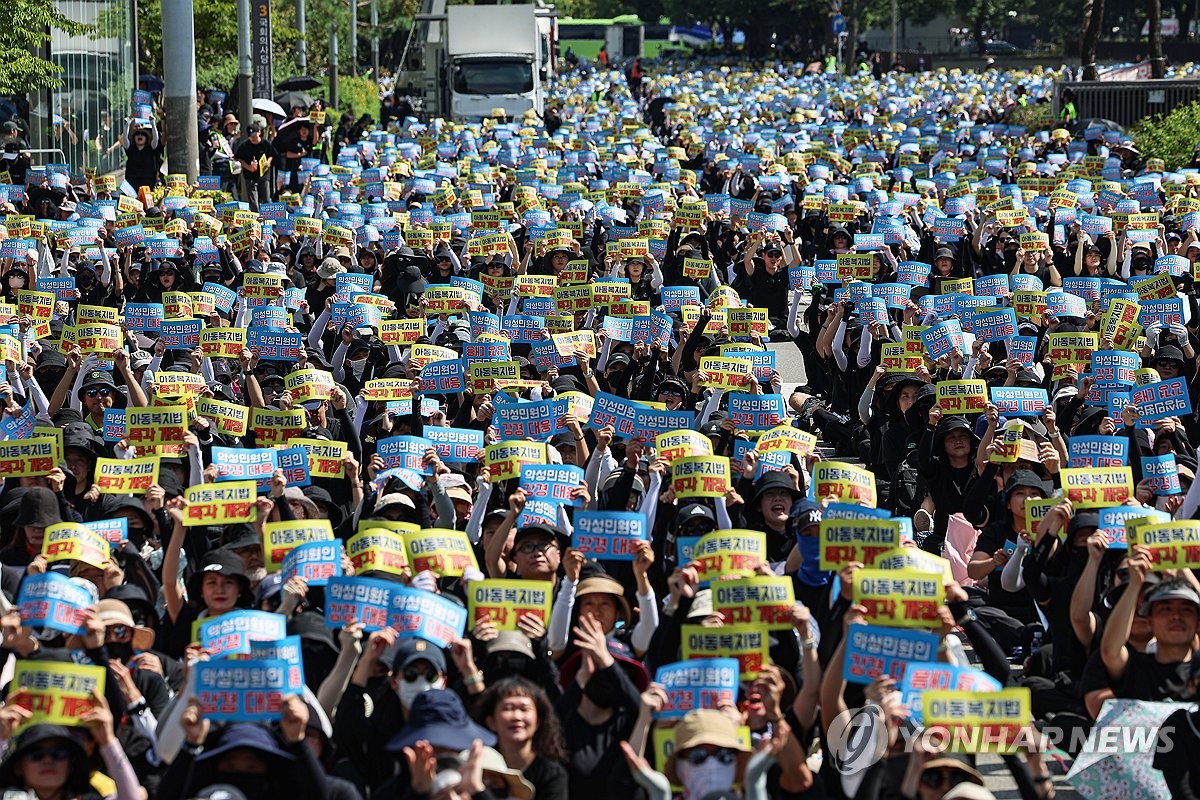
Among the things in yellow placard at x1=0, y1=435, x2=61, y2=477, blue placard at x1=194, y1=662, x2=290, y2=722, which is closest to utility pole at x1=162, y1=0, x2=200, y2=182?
yellow placard at x1=0, y1=435, x2=61, y2=477

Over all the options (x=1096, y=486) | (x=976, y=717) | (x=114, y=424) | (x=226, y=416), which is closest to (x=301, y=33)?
(x=226, y=416)

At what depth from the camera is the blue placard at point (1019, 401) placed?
10984 millimetres

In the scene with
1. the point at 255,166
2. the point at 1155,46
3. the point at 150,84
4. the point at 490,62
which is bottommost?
the point at 255,166

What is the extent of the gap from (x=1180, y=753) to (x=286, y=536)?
11.0 ft

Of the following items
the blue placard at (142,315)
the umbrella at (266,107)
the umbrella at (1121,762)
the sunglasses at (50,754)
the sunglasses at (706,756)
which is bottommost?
the umbrella at (1121,762)

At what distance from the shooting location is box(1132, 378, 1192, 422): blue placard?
10867 mm

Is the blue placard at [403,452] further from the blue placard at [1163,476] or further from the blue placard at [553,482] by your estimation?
the blue placard at [1163,476]

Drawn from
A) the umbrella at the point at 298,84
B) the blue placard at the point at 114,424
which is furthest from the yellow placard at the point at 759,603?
the umbrella at the point at 298,84

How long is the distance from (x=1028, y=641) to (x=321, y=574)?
320 cm

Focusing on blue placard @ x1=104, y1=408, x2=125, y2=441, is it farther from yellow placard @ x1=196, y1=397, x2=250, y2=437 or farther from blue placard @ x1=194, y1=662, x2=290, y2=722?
blue placard @ x1=194, y1=662, x2=290, y2=722

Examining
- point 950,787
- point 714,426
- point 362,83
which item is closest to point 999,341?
point 714,426

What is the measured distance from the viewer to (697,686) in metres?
6.41

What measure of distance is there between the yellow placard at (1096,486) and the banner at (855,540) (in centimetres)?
132

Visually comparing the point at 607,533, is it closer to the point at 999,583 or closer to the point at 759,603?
the point at 759,603
